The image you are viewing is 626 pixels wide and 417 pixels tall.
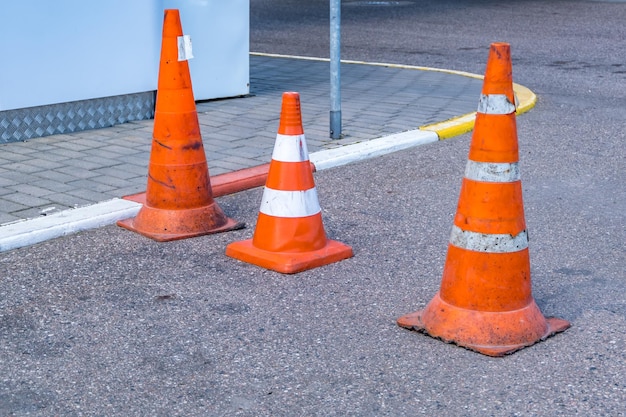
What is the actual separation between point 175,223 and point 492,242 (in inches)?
76.1

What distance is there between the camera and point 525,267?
3908 millimetres

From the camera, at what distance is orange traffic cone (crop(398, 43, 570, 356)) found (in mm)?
3801

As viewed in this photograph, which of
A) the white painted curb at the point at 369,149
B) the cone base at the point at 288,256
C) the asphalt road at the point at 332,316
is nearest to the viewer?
the asphalt road at the point at 332,316

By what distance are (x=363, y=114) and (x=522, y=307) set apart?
4.59m

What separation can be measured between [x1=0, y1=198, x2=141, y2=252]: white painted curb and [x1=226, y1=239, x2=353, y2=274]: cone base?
2.73 ft

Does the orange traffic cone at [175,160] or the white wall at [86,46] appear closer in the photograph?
the orange traffic cone at [175,160]

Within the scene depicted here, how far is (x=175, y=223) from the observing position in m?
5.16

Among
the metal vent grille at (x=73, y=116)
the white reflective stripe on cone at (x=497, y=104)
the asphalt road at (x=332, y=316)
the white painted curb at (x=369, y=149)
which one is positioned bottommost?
the asphalt road at (x=332, y=316)

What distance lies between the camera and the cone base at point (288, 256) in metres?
4.67

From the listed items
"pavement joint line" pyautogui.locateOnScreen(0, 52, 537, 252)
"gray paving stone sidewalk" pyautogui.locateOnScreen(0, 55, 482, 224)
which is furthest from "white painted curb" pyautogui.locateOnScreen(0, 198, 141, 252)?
"gray paving stone sidewalk" pyautogui.locateOnScreen(0, 55, 482, 224)

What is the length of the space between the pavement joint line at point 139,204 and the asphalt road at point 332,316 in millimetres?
82

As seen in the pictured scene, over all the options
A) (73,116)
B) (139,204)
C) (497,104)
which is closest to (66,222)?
(139,204)

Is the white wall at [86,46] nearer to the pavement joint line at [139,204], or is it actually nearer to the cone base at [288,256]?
the pavement joint line at [139,204]

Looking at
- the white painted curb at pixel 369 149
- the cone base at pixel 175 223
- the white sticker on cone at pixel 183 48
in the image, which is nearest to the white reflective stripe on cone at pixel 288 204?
the cone base at pixel 175 223
